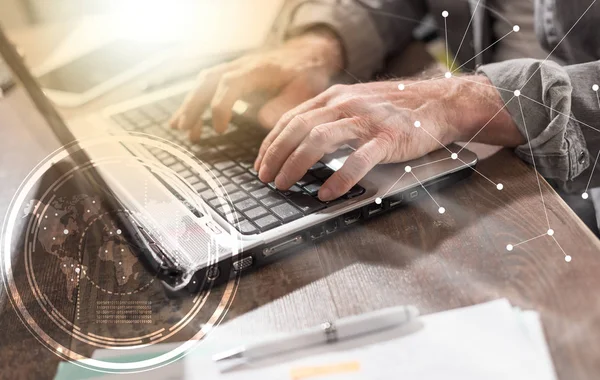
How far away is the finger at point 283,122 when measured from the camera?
388 millimetres

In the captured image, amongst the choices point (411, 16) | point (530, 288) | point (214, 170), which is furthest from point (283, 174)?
point (411, 16)

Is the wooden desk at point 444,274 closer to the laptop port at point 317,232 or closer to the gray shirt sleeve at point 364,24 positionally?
the laptop port at point 317,232

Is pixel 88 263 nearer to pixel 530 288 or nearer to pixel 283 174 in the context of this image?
pixel 283 174

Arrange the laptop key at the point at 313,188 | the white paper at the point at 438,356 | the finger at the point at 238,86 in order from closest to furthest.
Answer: the white paper at the point at 438,356 < the laptop key at the point at 313,188 < the finger at the point at 238,86

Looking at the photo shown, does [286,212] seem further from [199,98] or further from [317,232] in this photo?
[199,98]

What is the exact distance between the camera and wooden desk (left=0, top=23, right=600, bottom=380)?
→ 274mm

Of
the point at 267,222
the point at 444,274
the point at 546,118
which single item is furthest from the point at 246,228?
the point at 546,118

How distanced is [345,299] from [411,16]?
1.32 feet

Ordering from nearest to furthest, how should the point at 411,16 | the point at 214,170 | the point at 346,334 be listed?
the point at 346,334 → the point at 214,170 → the point at 411,16

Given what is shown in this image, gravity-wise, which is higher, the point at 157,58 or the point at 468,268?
the point at 157,58

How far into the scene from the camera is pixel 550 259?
31 cm

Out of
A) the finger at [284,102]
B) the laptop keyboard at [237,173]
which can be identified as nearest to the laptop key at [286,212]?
the laptop keyboard at [237,173]

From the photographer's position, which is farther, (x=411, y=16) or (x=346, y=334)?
(x=411, y=16)

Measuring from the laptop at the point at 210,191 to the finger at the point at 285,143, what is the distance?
1cm
